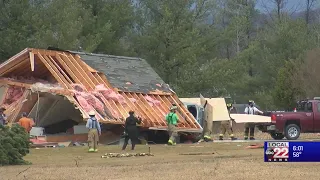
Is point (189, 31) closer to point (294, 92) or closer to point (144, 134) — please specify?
point (294, 92)

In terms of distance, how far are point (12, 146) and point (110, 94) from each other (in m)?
10.7

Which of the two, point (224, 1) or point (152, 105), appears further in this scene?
point (224, 1)

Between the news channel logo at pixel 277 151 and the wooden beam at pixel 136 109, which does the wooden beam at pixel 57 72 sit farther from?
the news channel logo at pixel 277 151

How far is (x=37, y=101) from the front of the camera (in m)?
31.5

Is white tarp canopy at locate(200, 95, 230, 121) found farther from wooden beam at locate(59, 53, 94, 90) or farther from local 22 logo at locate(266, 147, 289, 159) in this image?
local 22 logo at locate(266, 147, 289, 159)

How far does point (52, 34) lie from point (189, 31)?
1217 centimetres

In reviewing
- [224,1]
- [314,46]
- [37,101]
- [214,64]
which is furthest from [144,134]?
[224,1]

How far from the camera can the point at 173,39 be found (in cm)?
5094

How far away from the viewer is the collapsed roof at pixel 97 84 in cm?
2952

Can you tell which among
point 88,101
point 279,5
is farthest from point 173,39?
point 279,5

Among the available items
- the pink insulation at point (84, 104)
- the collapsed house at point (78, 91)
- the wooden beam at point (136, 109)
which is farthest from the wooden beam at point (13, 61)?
the wooden beam at point (136, 109)

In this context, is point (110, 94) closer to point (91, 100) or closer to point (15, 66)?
point (91, 100)

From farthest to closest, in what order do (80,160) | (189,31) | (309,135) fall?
(189,31) → (309,135) → (80,160)

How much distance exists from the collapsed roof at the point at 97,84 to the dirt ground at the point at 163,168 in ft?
19.0
